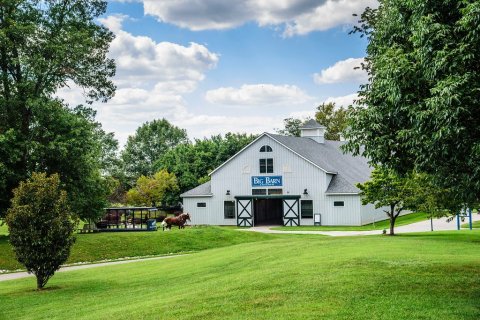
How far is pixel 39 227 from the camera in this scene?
17.5 meters

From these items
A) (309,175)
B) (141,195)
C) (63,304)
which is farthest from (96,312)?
(141,195)

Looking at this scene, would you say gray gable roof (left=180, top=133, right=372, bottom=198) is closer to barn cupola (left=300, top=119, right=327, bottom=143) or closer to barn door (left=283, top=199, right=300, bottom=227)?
barn cupola (left=300, top=119, right=327, bottom=143)

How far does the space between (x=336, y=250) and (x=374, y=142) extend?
9.25m

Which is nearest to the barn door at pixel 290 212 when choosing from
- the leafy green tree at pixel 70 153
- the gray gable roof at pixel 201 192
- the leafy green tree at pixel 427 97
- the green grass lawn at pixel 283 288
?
the gray gable roof at pixel 201 192

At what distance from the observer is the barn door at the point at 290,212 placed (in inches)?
1870

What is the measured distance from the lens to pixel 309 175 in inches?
1863

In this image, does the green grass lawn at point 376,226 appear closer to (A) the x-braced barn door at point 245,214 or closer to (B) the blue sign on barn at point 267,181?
(A) the x-braced barn door at point 245,214

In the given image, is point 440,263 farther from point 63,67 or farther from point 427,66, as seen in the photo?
point 63,67

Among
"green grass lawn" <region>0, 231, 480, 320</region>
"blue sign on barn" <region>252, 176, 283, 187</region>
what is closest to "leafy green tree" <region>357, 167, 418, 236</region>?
"green grass lawn" <region>0, 231, 480, 320</region>

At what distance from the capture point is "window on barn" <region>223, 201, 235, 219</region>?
50.4 m

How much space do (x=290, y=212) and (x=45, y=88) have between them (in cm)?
2435

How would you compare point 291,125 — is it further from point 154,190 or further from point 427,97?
point 427,97

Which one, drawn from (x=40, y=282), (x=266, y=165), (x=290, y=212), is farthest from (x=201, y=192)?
(x=40, y=282)

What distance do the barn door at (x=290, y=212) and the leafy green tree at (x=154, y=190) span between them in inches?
755
